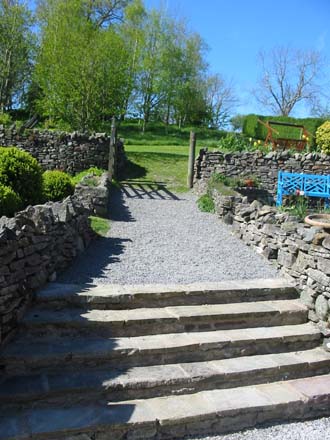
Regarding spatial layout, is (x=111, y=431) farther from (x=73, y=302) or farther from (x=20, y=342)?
(x=73, y=302)

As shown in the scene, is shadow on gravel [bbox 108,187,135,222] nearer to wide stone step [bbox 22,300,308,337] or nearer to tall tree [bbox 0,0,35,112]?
wide stone step [bbox 22,300,308,337]

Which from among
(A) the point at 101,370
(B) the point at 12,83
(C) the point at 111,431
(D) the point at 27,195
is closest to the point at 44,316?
(A) the point at 101,370

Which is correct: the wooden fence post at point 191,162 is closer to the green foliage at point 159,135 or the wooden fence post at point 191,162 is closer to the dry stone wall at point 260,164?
the dry stone wall at point 260,164

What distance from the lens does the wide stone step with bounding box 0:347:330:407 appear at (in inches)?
149

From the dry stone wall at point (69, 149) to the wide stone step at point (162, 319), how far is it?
9095mm

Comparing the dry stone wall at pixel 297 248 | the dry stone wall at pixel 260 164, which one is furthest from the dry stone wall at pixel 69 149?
the dry stone wall at pixel 297 248

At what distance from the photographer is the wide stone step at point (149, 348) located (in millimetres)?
4062

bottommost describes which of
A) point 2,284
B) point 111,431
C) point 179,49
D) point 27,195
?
point 111,431

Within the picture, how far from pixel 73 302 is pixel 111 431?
1629 mm

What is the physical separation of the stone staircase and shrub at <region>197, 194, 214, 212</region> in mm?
4994

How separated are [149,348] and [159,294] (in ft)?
2.85

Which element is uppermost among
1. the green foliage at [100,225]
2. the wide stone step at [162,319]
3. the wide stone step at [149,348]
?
the green foliage at [100,225]

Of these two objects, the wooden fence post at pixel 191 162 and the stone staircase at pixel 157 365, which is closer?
the stone staircase at pixel 157 365

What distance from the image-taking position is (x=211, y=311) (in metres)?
5.08
